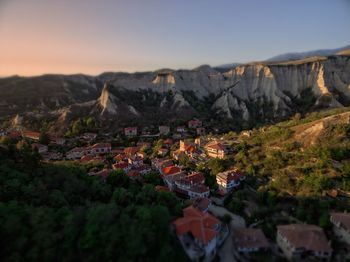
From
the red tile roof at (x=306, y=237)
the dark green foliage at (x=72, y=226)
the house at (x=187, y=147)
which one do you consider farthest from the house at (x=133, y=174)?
the red tile roof at (x=306, y=237)

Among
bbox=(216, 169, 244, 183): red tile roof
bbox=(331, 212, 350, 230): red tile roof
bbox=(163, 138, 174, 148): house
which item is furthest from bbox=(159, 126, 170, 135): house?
bbox=(331, 212, 350, 230): red tile roof

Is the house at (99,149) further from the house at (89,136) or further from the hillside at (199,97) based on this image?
the hillside at (199,97)

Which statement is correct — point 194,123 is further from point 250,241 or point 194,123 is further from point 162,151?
point 250,241

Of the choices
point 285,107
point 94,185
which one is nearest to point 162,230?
point 94,185

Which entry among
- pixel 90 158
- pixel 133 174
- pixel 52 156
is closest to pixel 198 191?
pixel 133 174

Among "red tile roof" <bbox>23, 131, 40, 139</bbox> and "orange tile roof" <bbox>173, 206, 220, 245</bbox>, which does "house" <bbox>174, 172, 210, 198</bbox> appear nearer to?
"orange tile roof" <bbox>173, 206, 220, 245</bbox>

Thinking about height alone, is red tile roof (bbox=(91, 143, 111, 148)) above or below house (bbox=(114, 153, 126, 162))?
above

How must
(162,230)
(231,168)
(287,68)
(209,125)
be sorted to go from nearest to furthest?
(162,230)
(231,168)
(209,125)
(287,68)

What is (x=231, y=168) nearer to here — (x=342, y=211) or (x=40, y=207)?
(x=342, y=211)
